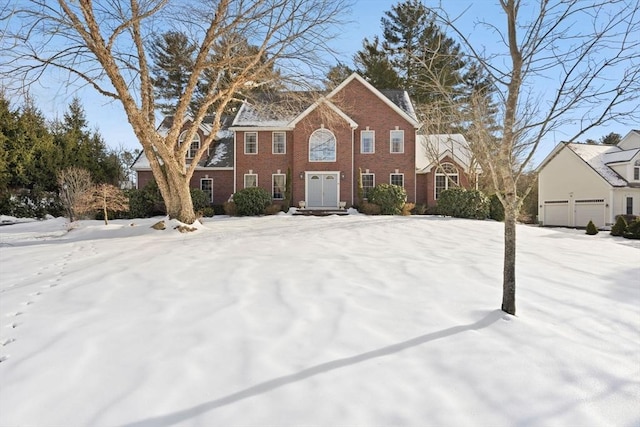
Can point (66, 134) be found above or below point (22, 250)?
above

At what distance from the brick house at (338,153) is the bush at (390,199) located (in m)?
2.27

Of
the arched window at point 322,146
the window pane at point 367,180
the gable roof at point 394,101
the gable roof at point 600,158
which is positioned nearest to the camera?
the gable roof at point 394,101

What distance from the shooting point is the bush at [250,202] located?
811 inches

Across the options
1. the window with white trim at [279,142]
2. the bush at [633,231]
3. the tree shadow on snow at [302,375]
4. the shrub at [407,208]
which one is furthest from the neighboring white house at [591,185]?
the tree shadow on snow at [302,375]

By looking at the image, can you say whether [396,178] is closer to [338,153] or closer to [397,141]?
[397,141]

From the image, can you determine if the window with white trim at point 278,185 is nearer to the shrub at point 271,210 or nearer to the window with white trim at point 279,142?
the window with white trim at point 279,142

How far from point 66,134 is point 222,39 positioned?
17.9 metres

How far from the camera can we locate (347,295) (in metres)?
5.18

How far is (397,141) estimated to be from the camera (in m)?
23.5

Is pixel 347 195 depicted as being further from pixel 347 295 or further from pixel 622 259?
pixel 347 295

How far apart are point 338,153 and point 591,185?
18.5 m

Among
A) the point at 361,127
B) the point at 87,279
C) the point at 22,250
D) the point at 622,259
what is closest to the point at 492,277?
the point at 622,259

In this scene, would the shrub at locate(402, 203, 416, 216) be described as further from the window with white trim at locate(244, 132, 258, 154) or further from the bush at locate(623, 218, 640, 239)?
the bush at locate(623, 218, 640, 239)

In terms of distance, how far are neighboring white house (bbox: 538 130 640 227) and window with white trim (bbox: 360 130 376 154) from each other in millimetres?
10716
